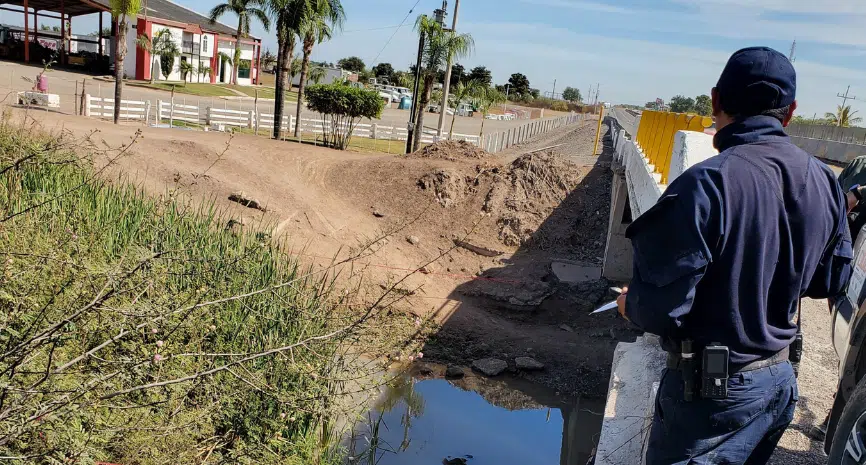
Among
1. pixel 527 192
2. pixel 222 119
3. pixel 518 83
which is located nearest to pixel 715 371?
pixel 527 192

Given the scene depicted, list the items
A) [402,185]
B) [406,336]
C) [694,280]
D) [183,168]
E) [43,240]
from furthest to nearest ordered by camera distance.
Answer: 1. [402,185]
2. [183,168]
3. [406,336]
4. [43,240]
5. [694,280]

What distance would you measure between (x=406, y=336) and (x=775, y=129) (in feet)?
27.1

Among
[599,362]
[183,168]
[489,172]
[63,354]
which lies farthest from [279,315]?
[489,172]

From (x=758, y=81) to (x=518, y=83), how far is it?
93861 millimetres

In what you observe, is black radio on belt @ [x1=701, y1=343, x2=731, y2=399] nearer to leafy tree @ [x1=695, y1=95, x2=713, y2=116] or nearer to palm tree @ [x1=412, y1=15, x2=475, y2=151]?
leafy tree @ [x1=695, y1=95, x2=713, y2=116]

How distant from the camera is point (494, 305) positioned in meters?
13.0

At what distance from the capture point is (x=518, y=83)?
3686 inches

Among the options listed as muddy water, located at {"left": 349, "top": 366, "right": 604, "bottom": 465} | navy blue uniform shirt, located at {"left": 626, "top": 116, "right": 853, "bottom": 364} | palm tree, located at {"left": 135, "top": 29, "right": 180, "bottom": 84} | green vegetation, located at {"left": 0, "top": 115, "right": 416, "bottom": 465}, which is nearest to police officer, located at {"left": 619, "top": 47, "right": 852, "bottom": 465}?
navy blue uniform shirt, located at {"left": 626, "top": 116, "right": 853, "bottom": 364}

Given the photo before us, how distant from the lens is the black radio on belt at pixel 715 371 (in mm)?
2322

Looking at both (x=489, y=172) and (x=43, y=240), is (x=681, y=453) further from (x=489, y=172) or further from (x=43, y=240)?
(x=489, y=172)

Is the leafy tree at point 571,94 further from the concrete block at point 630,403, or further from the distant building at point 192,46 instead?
the concrete block at point 630,403

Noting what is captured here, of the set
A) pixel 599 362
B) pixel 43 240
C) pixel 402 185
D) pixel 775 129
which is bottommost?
pixel 599 362

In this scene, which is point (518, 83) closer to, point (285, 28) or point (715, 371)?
point (285, 28)

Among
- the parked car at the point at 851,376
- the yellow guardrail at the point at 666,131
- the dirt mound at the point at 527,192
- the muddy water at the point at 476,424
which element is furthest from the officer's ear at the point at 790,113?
the dirt mound at the point at 527,192
